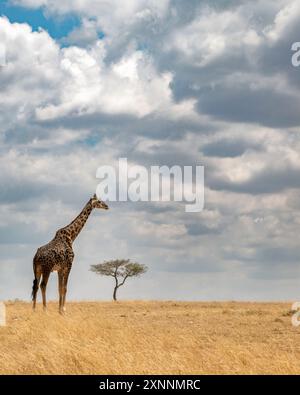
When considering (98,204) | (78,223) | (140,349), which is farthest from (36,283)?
(140,349)

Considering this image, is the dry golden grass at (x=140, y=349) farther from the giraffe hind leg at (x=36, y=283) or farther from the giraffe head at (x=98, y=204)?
the giraffe head at (x=98, y=204)

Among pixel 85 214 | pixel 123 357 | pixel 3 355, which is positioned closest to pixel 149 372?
pixel 123 357

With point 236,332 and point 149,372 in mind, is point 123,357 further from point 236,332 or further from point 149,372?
point 236,332

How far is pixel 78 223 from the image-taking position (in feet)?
97.4

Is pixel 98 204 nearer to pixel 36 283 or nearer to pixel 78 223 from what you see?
pixel 78 223

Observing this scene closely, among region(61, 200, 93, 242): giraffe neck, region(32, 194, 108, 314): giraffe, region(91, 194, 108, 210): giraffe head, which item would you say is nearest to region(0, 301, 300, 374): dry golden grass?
region(32, 194, 108, 314): giraffe

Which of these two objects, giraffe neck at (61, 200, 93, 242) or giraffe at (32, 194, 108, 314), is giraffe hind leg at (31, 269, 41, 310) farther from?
giraffe neck at (61, 200, 93, 242)

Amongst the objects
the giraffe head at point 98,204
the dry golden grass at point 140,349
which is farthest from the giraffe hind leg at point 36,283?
the giraffe head at point 98,204

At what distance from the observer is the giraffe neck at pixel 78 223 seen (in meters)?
29.2

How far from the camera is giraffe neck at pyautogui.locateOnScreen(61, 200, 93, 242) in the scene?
2925 cm

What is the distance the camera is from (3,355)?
53.5 feet
